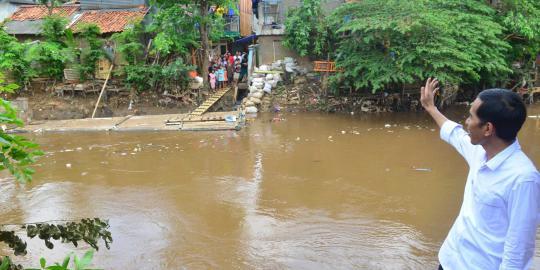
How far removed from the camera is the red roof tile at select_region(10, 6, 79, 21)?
19266 mm

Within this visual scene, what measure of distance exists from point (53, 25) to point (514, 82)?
17.7 m

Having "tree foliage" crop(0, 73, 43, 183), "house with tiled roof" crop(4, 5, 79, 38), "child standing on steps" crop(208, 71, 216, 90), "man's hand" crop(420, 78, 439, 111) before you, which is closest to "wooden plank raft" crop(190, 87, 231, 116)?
"child standing on steps" crop(208, 71, 216, 90)

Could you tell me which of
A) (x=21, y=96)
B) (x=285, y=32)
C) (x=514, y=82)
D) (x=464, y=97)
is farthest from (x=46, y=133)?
(x=514, y=82)

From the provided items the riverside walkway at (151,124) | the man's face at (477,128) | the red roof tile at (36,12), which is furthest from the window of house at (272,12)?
the man's face at (477,128)

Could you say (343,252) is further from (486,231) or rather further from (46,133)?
(46,133)

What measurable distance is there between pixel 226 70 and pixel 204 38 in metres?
2.18

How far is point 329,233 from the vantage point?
6207 mm

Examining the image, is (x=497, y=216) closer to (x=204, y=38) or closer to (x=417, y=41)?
(x=417, y=41)

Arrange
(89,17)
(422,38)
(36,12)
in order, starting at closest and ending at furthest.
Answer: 1. (422,38)
2. (89,17)
3. (36,12)

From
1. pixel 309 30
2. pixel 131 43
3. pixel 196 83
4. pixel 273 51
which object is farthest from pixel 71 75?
pixel 309 30

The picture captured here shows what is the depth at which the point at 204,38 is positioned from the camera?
54.4ft

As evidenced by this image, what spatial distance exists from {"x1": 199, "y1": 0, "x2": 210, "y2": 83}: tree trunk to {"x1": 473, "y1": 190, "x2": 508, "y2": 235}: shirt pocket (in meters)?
15.2

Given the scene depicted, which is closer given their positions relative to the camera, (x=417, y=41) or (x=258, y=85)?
(x=417, y=41)

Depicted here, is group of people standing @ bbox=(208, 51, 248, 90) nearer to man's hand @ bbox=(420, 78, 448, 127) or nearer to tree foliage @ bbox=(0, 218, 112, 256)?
man's hand @ bbox=(420, 78, 448, 127)
